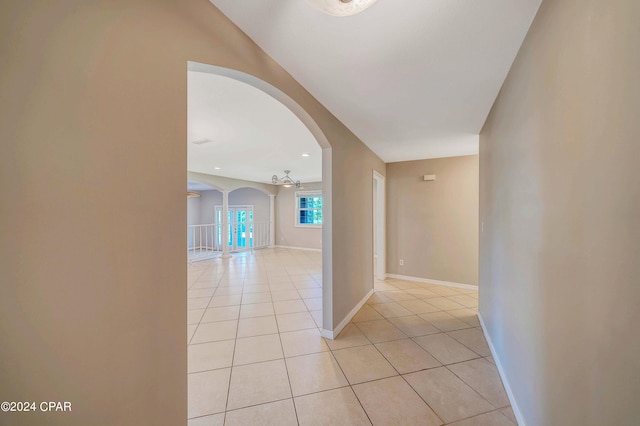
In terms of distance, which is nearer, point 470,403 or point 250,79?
point 250,79

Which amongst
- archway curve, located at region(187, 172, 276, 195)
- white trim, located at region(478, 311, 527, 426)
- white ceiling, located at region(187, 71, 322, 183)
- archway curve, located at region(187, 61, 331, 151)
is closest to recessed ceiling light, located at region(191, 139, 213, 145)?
white ceiling, located at region(187, 71, 322, 183)

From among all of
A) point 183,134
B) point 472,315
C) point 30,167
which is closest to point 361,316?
point 472,315

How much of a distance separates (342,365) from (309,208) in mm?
6377

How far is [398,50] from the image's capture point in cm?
142

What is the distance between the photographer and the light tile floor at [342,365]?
4.88 ft

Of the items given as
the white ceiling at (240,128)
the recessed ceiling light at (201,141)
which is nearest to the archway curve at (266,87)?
the white ceiling at (240,128)

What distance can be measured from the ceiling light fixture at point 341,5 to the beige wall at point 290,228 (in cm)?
686

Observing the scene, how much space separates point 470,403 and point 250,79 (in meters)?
2.54

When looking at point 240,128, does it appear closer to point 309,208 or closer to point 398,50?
point 398,50

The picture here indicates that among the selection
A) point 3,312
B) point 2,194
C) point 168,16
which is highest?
point 168,16

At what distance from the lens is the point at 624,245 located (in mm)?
632

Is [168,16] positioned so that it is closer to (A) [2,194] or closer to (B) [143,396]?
(A) [2,194]

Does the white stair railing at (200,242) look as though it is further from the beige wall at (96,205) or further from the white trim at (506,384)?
the white trim at (506,384)

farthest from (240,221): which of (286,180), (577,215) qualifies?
(577,215)
